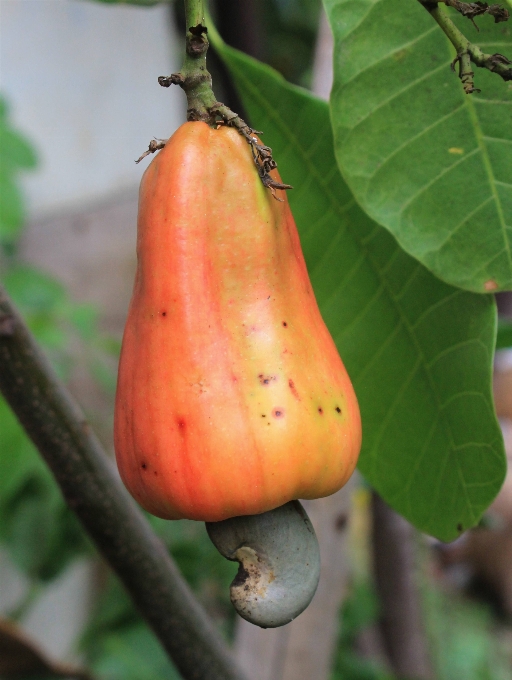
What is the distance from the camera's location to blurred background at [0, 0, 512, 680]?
1029 millimetres

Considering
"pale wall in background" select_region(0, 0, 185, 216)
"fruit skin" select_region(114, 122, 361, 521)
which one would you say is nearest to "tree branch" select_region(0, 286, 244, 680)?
"fruit skin" select_region(114, 122, 361, 521)

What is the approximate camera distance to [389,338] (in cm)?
58

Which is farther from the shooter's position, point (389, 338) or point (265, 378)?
point (389, 338)

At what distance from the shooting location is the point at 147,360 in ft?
1.30

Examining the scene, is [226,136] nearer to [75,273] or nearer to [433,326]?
[433,326]

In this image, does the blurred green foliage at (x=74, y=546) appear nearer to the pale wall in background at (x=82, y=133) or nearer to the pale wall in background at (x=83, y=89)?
the pale wall in background at (x=82, y=133)

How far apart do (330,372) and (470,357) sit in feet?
0.57

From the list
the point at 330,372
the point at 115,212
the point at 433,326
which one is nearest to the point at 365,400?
the point at 433,326

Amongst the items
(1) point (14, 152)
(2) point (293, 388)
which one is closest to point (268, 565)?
(2) point (293, 388)

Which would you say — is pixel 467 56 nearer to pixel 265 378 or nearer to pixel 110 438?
pixel 265 378

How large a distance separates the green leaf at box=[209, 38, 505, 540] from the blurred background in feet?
1.04

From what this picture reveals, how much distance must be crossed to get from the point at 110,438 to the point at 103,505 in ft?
3.29

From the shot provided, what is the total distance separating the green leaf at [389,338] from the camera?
556mm

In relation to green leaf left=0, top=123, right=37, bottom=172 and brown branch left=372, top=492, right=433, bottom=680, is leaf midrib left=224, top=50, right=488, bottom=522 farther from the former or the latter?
green leaf left=0, top=123, right=37, bottom=172
